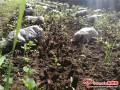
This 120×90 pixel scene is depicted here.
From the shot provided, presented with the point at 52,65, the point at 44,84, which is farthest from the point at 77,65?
the point at 44,84

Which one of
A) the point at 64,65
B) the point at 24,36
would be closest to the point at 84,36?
the point at 24,36

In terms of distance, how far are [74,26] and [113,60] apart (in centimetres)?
239

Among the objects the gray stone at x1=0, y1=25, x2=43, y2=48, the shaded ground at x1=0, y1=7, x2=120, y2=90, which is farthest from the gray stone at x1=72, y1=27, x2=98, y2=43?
the gray stone at x1=0, y1=25, x2=43, y2=48

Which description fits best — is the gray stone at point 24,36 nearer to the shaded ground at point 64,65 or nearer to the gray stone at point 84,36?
the shaded ground at point 64,65

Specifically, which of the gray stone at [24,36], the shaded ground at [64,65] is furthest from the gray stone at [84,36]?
the gray stone at [24,36]

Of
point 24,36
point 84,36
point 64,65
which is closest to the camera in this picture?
point 64,65

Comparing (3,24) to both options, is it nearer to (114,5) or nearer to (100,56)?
(100,56)

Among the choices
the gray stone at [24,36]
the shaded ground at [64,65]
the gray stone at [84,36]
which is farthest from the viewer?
the gray stone at [84,36]

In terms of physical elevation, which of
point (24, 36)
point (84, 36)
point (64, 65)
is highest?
point (24, 36)

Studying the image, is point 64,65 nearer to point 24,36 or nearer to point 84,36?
point 24,36

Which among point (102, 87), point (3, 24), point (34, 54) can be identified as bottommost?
point (102, 87)

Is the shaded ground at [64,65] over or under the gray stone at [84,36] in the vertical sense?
under

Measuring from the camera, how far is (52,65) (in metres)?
2.81

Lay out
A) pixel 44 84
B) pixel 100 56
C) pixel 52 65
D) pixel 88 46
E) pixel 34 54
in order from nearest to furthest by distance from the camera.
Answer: pixel 44 84 < pixel 52 65 < pixel 34 54 < pixel 100 56 < pixel 88 46
